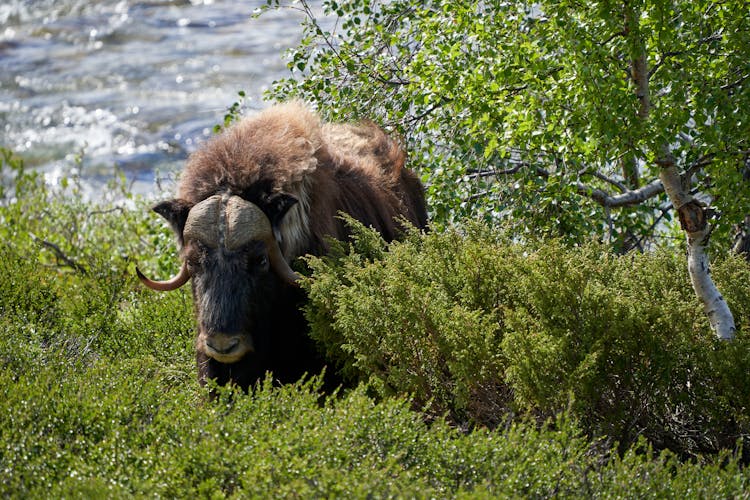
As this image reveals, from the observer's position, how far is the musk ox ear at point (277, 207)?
4.49 meters

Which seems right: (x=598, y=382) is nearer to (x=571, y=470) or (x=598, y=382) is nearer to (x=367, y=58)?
(x=571, y=470)

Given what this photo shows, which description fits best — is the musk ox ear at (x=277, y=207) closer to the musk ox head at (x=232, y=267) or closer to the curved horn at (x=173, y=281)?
the musk ox head at (x=232, y=267)

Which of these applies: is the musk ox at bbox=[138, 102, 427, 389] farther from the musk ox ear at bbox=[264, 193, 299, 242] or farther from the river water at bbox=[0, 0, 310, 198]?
the river water at bbox=[0, 0, 310, 198]

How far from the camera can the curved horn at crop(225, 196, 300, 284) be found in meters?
4.41

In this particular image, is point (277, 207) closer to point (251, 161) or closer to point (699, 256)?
point (251, 161)

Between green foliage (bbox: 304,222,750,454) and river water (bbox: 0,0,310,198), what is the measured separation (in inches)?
317

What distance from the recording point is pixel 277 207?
4.51 meters

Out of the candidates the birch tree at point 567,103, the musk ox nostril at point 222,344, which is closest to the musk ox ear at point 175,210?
the musk ox nostril at point 222,344

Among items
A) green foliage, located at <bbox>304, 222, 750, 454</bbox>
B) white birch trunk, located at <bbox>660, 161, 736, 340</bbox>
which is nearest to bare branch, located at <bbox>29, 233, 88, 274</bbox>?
green foliage, located at <bbox>304, 222, 750, 454</bbox>

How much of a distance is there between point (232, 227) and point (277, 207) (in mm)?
230

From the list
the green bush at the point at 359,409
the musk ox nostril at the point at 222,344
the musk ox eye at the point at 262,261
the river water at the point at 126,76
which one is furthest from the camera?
the river water at the point at 126,76

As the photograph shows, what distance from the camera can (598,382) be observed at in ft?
12.3

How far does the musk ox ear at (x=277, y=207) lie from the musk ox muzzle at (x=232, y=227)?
0.03 metres

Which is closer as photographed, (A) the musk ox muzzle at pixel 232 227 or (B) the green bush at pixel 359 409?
(B) the green bush at pixel 359 409
